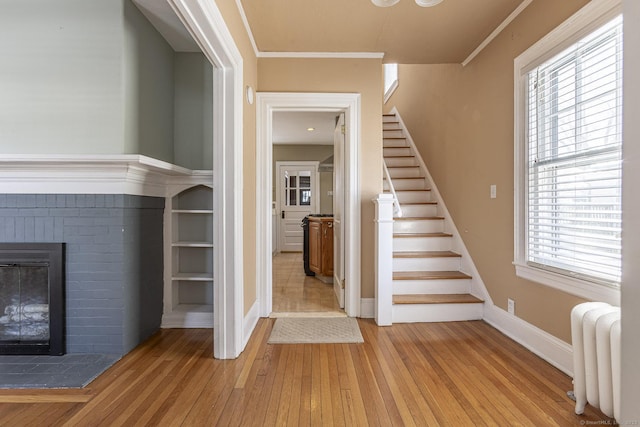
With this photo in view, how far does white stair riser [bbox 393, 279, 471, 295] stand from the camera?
3.00 meters

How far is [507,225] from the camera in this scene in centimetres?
252

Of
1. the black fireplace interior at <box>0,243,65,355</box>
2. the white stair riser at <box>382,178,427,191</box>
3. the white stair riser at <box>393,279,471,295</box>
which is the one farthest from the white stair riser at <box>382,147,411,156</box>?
the black fireplace interior at <box>0,243,65,355</box>

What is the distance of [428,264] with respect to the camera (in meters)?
3.23

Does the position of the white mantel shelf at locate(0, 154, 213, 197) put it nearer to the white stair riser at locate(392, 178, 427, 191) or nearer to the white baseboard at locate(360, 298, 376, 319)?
the white baseboard at locate(360, 298, 376, 319)

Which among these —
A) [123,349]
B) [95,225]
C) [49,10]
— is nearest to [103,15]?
[49,10]

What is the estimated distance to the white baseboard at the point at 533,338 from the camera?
1968 mm

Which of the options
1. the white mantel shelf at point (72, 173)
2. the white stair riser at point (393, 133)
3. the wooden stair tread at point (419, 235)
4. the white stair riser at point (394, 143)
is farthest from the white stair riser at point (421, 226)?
the white mantel shelf at point (72, 173)

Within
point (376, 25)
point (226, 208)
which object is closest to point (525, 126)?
point (376, 25)

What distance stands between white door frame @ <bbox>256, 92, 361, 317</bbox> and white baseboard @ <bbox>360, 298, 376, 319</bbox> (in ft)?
0.13

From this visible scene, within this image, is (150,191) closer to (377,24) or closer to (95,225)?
(95,225)

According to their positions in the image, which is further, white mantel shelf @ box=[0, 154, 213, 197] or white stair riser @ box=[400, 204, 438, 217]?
white stair riser @ box=[400, 204, 438, 217]

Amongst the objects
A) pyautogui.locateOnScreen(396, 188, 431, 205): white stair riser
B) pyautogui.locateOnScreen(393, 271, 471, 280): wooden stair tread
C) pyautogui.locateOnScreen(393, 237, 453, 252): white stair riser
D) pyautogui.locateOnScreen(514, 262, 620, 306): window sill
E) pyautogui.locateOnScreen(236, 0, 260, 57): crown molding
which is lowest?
pyautogui.locateOnScreen(393, 271, 471, 280): wooden stair tread

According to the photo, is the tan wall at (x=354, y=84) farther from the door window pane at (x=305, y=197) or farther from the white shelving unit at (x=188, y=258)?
the door window pane at (x=305, y=197)

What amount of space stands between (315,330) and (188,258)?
4.25 ft
